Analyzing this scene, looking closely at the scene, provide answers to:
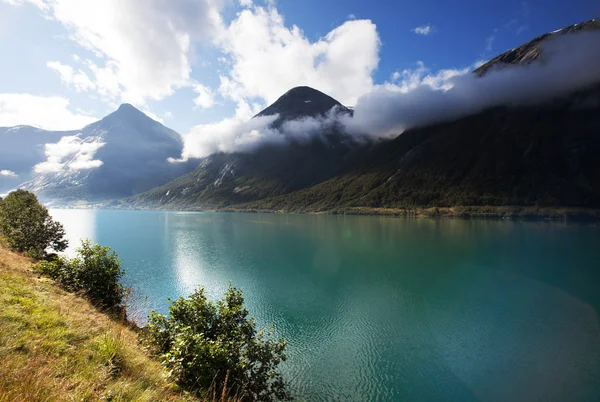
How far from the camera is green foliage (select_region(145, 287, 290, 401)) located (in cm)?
1052

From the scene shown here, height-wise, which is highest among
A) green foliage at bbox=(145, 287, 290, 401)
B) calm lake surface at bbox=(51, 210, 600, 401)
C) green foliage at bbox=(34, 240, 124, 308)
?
green foliage at bbox=(34, 240, 124, 308)

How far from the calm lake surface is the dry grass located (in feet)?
45.3

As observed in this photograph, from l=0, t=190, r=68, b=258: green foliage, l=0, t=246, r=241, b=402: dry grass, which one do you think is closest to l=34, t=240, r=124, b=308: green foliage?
l=0, t=246, r=241, b=402: dry grass

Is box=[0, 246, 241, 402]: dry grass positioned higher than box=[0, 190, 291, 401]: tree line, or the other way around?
box=[0, 246, 241, 402]: dry grass

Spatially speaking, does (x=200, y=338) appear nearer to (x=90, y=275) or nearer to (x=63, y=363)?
(x=63, y=363)

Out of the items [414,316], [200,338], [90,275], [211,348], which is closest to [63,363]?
[211,348]

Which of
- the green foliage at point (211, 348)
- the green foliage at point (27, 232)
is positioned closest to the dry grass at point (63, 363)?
the green foliage at point (211, 348)

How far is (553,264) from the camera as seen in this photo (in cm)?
6394

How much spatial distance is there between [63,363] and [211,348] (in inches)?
191

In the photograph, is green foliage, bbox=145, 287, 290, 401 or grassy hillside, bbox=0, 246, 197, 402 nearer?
grassy hillside, bbox=0, 246, 197, 402

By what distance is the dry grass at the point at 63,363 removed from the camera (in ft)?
16.5

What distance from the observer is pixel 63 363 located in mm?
7125

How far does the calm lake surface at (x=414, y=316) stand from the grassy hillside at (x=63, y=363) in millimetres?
13614

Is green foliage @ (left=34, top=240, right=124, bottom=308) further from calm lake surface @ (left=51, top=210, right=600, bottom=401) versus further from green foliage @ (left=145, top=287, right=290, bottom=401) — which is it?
calm lake surface @ (left=51, top=210, right=600, bottom=401)
